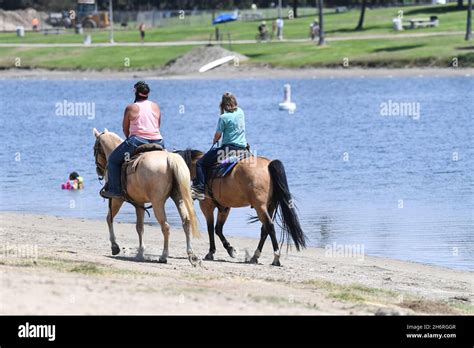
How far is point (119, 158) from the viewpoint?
17.6 metres

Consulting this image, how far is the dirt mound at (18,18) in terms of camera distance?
13625cm

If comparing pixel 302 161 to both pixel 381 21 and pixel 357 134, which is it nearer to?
pixel 357 134

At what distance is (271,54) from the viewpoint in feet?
276

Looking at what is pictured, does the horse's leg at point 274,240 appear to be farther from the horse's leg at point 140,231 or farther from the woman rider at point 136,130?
the woman rider at point 136,130

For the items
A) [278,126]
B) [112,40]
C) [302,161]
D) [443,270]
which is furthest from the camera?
[112,40]

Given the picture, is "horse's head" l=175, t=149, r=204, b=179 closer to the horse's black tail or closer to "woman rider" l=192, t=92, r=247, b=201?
"woman rider" l=192, t=92, r=247, b=201

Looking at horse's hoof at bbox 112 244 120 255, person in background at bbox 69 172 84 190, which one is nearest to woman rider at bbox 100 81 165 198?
horse's hoof at bbox 112 244 120 255

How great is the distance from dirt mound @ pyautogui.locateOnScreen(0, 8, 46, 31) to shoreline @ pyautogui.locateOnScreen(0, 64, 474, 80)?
4592 centimetres

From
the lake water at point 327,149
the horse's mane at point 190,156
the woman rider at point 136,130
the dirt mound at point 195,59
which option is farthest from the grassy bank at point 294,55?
the woman rider at point 136,130

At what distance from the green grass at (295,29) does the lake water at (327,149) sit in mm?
22080

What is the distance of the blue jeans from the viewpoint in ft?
57.3

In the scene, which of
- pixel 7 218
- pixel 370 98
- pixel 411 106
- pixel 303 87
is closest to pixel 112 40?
pixel 303 87

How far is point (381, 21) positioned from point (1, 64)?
35.9 metres

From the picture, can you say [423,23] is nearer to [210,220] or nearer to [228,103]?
[210,220]
